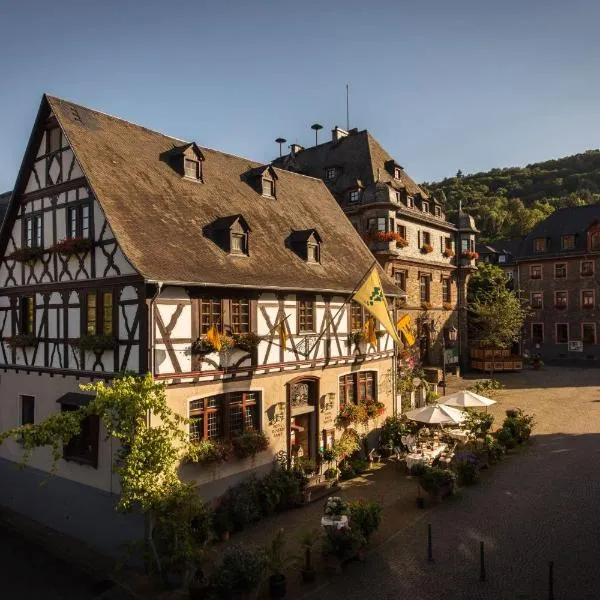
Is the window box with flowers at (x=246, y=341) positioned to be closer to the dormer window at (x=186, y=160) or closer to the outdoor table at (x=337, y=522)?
the outdoor table at (x=337, y=522)

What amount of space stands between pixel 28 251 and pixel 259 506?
1066cm

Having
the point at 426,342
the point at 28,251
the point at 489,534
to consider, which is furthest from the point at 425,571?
the point at 426,342

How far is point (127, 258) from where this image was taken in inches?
546

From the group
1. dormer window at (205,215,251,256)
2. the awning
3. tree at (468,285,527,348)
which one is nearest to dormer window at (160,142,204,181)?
dormer window at (205,215,251,256)

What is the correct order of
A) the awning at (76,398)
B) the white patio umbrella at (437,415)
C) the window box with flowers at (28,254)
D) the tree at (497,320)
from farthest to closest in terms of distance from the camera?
the tree at (497,320) < the white patio umbrella at (437,415) < the window box with flowers at (28,254) < the awning at (76,398)

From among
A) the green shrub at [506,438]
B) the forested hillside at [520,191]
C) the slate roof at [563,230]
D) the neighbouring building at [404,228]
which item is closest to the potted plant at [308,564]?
the green shrub at [506,438]

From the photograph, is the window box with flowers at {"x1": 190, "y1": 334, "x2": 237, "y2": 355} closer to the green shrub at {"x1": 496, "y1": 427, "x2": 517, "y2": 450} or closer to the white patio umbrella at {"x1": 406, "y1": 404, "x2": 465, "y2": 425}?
the white patio umbrella at {"x1": 406, "y1": 404, "x2": 465, "y2": 425}

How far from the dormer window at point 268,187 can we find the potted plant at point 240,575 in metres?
14.4

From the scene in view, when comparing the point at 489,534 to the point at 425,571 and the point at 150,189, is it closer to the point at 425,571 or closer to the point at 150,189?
the point at 425,571

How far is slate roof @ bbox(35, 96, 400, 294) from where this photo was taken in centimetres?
1505

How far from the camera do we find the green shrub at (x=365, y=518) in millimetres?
12891

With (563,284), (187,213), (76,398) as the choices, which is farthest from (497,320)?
(76,398)

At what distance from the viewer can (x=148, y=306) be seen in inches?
547

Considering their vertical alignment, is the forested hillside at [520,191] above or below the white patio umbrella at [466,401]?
above
